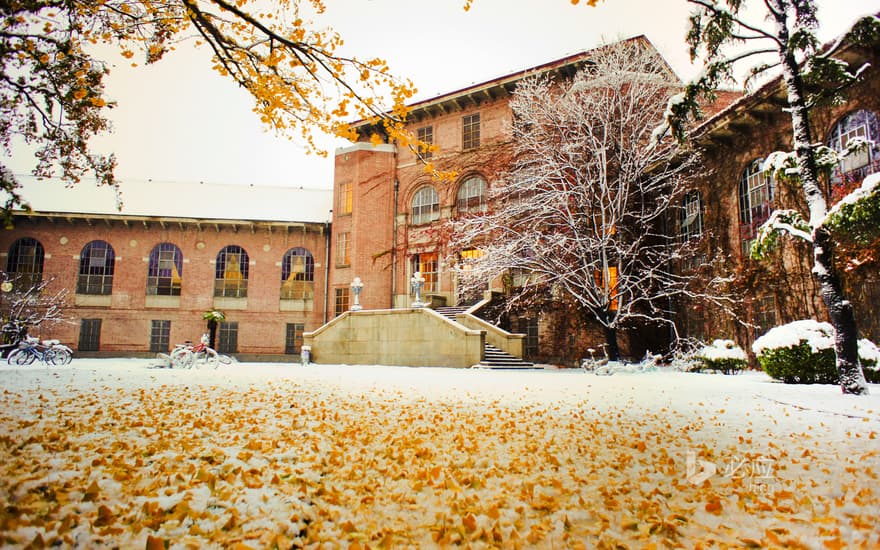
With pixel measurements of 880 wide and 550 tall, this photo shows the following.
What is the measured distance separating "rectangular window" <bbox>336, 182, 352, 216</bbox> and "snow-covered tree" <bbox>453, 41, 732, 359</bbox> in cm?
1085

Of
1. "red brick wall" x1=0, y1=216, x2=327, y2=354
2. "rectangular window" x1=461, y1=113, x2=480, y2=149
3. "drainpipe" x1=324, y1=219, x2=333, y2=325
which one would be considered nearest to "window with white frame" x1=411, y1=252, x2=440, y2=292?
"drainpipe" x1=324, y1=219, x2=333, y2=325

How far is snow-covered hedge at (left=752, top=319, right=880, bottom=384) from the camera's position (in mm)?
11016

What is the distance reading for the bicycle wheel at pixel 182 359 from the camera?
16.8 meters

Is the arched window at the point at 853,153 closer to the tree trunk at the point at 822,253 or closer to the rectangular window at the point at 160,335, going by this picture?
the tree trunk at the point at 822,253

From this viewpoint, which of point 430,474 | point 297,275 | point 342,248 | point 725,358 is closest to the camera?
point 430,474

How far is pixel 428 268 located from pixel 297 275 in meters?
8.85

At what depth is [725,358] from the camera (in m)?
15.9

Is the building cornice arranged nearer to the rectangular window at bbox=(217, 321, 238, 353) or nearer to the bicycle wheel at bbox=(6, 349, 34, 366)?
the rectangular window at bbox=(217, 321, 238, 353)

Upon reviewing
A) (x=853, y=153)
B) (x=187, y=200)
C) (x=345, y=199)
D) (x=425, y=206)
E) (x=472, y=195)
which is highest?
(x=187, y=200)

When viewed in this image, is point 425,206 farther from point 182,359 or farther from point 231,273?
point 182,359

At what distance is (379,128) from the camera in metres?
30.4

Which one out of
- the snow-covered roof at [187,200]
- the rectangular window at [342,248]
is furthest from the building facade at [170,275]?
the rectangular window at [342,248]

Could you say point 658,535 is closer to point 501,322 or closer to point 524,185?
point 524,185

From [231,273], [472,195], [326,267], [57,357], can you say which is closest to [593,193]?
[472,195]
